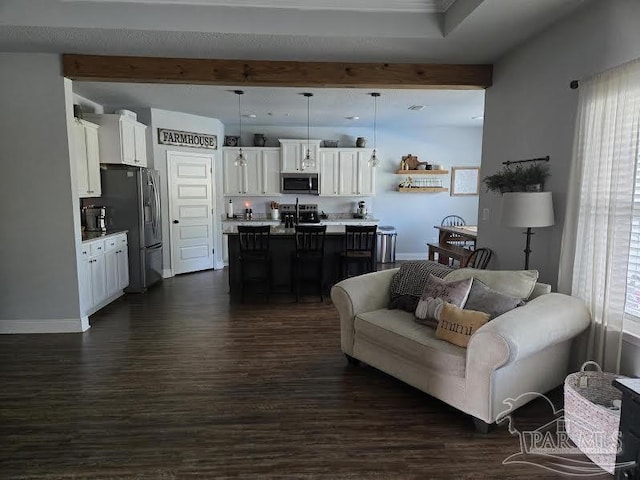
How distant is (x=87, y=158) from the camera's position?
4.77 meters

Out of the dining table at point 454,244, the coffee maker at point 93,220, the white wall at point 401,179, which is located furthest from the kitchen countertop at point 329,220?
the coffee maker at point 93,220

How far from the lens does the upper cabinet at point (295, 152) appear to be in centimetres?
748

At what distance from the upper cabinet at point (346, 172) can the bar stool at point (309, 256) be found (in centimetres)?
266

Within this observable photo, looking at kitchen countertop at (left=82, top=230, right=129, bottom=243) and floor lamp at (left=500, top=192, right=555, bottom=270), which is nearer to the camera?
floor lamp at (left=500, top=192, right=555, bottom=270)

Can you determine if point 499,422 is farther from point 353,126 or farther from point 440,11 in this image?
point 353,126

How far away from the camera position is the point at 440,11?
3.11 metres

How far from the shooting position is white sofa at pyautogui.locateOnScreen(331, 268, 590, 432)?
214cm

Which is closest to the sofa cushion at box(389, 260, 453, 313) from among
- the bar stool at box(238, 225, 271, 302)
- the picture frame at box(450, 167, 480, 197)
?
the bar stool at box(238, 225, 271, 302)

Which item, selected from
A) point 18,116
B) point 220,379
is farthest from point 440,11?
point 18,116

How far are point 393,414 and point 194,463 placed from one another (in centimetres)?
124

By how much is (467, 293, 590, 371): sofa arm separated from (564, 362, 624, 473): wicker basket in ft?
0.86

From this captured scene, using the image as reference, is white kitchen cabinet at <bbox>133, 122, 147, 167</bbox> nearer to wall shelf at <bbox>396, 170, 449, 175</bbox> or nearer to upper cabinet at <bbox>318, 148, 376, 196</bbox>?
upper cabinet at <bbox>318, 148, 376, 196</bbox>

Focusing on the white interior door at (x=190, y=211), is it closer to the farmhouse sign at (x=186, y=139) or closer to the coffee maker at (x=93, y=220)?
the farmhouse sign at (x=186, y=139)

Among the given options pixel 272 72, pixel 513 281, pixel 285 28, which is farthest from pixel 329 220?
pixel 513 281
